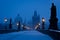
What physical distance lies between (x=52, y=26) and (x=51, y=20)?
1397 millimetres

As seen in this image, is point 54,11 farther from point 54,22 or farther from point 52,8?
point 54,22

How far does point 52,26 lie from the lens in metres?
44.5

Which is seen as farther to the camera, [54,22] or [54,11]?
[54,11]

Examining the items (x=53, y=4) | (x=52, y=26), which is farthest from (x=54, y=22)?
(x=53, y=4)

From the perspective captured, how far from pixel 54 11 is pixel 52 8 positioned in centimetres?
101

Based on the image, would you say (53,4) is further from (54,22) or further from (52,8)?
(54,22)

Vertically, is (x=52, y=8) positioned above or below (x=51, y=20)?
above

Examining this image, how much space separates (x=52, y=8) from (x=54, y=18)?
8.02 ft

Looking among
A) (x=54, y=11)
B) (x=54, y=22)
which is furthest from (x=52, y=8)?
(x=54, y=22)

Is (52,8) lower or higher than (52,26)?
higher

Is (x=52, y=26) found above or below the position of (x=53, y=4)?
below

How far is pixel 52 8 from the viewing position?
45.8m

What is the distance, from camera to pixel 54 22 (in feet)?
143

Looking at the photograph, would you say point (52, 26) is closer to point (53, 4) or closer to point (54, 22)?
point (54, 22)
